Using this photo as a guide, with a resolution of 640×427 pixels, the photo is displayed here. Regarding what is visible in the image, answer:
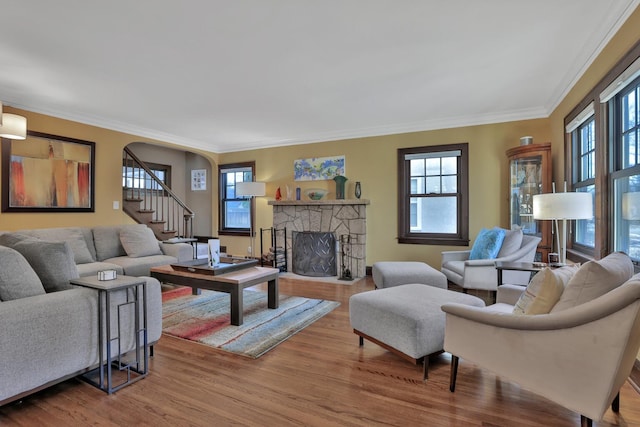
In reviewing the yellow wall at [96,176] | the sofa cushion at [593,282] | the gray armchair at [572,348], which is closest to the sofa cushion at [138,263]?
the yellow wall at [96,176]

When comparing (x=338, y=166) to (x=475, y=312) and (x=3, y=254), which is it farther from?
(x=3, y=254)

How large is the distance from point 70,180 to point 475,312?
5.26m

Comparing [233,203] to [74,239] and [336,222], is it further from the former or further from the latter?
[74,239]

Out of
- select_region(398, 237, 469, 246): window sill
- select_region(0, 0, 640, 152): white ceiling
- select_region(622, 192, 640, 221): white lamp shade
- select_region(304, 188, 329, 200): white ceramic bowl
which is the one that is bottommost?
select_region(398, 237, 469, 246): window sill

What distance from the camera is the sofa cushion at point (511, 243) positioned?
385cm

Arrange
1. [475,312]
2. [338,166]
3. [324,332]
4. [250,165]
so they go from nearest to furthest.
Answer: [475,312] → [324,332] → [338,166] → [250,165]

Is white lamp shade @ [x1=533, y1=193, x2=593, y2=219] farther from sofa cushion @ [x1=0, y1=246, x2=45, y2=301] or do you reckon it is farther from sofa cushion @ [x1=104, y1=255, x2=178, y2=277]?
sofa cushion @ [x1=104, y1=255, x2=178, y2=277]

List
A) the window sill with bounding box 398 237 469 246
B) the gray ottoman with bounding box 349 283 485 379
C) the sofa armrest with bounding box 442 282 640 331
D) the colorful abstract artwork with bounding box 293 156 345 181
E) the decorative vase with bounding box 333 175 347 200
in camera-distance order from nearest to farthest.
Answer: the sofa armrest with bounding box 442 282 640 331
the gray ottoman with bounding box 349 283 485 379
the window sill with bounding box 398 237 469 246
the decorative vase with bounding box 333 175 347 200
the colorful abstract artwork with bounding box 293 156 345 181

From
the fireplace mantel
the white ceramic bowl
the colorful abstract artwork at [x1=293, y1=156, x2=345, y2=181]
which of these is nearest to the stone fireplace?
the fireplace mantel

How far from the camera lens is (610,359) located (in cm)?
→ 140

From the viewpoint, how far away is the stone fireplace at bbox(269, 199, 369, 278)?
5.51 metres

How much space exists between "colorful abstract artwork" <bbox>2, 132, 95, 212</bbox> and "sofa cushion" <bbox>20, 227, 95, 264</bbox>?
62 centimetres

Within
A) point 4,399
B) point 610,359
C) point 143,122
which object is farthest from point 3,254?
point 143,122

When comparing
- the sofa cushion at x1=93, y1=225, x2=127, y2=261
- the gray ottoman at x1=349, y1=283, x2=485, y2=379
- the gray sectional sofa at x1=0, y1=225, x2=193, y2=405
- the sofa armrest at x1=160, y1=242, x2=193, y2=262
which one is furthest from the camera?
the sofa armrest at x1=160, y1=242, x2=193, y2=262
